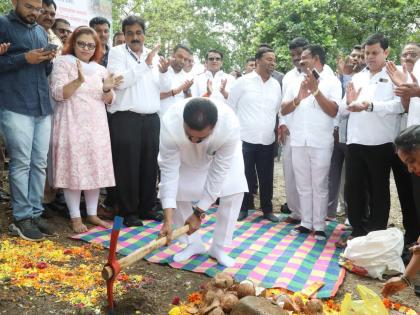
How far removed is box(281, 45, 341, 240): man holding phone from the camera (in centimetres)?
434

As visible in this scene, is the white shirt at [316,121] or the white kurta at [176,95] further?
the white kurta at [176,95]

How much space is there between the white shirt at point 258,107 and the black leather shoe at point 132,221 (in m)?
1.63

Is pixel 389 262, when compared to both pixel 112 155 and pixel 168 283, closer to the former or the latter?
pixel 168 283

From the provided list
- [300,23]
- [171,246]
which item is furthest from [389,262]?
[300,23]

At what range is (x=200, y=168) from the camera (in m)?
3.53

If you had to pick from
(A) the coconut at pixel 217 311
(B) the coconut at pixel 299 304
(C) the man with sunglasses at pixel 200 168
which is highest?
(C) the man with sunglasses at pixel 200 168

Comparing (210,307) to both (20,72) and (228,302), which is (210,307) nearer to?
(228,302)

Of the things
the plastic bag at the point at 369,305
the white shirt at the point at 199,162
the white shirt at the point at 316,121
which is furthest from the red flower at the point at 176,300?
the white shirt at the point at 316,121

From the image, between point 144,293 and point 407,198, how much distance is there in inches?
104

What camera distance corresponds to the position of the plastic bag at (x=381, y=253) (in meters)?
3.47

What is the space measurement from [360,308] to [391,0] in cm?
1264

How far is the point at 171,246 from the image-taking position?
3941 millimetres

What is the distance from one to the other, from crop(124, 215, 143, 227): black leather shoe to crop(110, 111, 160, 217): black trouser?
1.9 inches

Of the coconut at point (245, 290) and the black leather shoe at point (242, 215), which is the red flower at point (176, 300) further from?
the black leather shoe at point (242, 215)
